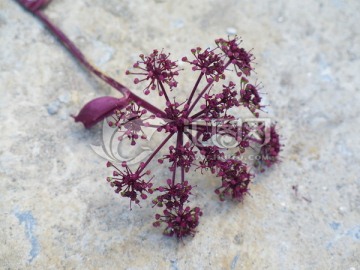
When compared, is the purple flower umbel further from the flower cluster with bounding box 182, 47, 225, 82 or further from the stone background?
the stone background

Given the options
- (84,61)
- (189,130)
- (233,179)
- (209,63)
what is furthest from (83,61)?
(233,179)

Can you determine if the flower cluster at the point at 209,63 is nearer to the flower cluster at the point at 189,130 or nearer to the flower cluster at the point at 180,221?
the flower cluster at the point at 189,130

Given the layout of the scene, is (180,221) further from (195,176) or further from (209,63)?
(209,63)

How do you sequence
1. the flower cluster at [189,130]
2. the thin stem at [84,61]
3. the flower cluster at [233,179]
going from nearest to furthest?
the flower cluster at [189,130], the flower cluster at [233,179], the thin stem at [84,61]

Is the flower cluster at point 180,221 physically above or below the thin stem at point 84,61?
below

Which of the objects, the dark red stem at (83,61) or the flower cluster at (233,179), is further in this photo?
the dark red stem at (83,61)

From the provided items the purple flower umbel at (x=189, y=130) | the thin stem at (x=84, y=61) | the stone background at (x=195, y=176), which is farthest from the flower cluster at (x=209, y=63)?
the stone background at (x=195, y=176)

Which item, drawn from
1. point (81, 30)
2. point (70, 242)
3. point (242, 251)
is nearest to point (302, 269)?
point (242, 251)
